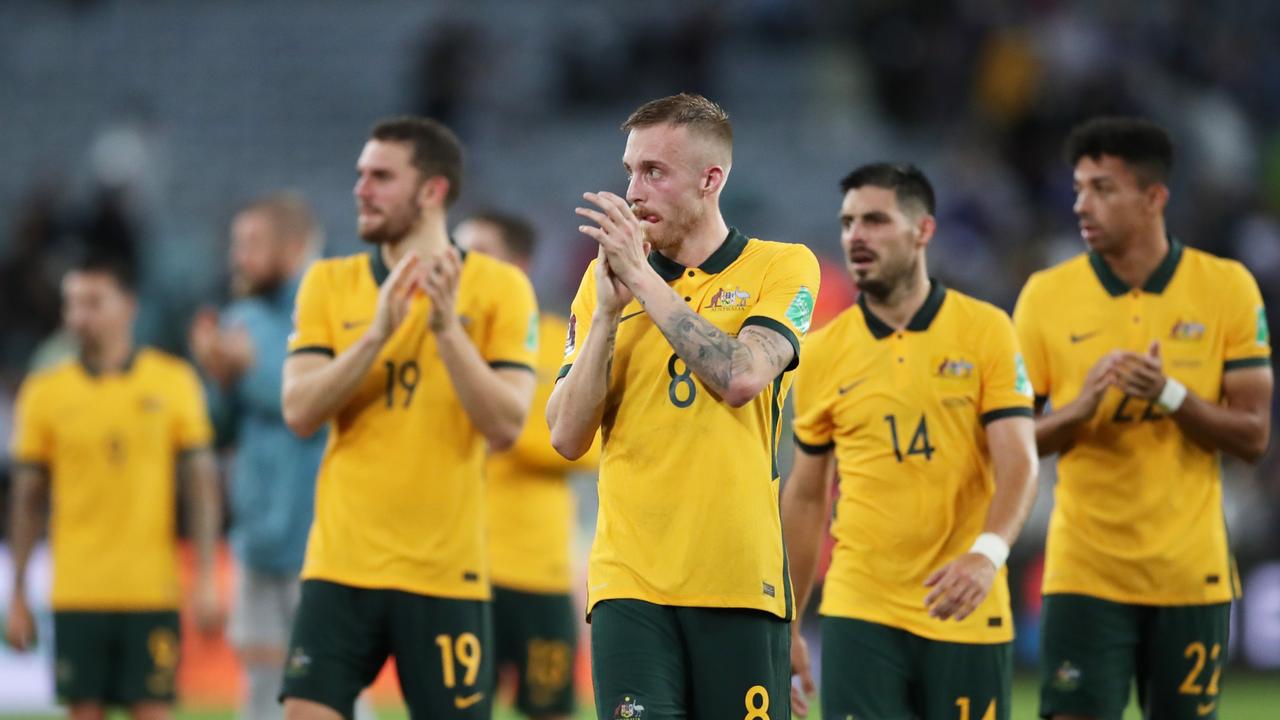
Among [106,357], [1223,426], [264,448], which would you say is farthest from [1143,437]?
[106,357]

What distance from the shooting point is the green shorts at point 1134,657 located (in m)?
7.44

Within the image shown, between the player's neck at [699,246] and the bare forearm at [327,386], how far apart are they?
5.14 feet

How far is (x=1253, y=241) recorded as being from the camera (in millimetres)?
19625

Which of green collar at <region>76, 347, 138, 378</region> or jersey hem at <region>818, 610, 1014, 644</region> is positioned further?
green collar at <region>76, 347, 138, 378</region>

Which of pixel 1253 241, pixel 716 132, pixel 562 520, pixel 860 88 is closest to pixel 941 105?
pixel 860 88

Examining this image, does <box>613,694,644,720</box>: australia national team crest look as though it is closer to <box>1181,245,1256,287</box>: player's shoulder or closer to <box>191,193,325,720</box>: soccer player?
<box>1181,245,1256,287</box>: player's shoulder

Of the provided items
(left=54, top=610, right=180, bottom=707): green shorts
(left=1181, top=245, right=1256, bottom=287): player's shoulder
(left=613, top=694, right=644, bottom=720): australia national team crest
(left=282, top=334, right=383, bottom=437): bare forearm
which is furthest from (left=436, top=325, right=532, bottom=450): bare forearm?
(left=54, top=610, right=180, bottom=707): green shorts

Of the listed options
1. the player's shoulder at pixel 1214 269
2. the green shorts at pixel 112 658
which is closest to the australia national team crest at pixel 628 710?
the player's shoulder at pixel 1214 269

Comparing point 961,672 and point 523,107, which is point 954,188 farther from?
point 961,672

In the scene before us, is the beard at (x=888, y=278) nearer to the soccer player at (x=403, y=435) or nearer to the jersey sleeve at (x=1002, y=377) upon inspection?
the jersey sleeve at (x=1002, y=377)

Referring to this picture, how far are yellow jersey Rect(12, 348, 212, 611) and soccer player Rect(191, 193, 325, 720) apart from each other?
482 millimetres

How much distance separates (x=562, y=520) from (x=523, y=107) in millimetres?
14030

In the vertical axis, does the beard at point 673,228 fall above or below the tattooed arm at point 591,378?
above

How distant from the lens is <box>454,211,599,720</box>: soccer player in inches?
374
